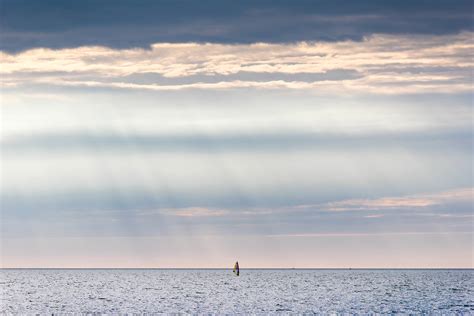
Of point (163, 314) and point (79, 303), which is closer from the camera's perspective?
point (163, 314)

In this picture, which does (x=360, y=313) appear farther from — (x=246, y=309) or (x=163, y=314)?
(x=163, y=314)

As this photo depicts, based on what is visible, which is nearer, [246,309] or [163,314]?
[163,314]

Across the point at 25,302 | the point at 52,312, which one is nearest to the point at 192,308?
the point at 52,312

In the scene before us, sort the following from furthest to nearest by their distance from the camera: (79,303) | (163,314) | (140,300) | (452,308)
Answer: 1. (140,300)
2. (79,303)
3. (452,308)
4. (163,314)

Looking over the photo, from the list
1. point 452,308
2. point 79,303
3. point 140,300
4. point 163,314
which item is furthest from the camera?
point 140,300

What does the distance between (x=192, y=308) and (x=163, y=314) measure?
31.0 feet

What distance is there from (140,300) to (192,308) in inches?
906

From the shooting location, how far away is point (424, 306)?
108m

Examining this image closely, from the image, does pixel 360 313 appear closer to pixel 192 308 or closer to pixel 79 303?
pixel 192 308

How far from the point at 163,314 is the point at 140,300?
31.0 m

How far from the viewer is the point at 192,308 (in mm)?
103438

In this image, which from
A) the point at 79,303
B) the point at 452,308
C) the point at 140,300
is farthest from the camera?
the point at 140,300

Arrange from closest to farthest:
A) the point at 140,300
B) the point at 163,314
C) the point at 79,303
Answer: the point at 163,314
the point at 79,303
the point at 140,300

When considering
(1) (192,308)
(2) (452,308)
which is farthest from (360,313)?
(1) (192,308)
